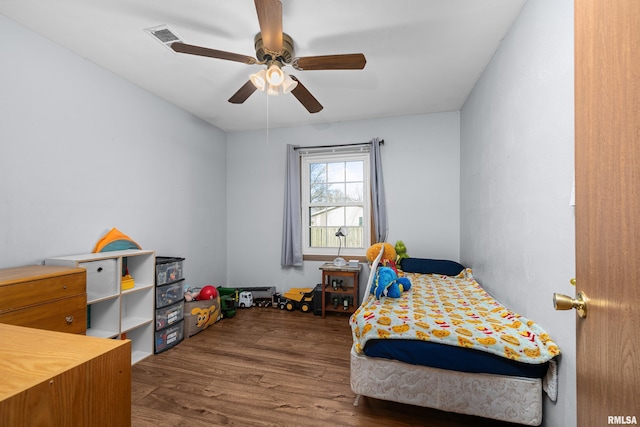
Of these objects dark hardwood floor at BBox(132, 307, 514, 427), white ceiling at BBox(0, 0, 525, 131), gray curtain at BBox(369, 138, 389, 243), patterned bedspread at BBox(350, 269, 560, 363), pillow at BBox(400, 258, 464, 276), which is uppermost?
white ceiling at BBox(0, 0, 525, 131)

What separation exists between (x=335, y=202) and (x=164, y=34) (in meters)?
2.60

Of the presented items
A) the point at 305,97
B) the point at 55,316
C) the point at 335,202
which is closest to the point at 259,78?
the point at 305,97

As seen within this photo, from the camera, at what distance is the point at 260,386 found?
6.28 ft

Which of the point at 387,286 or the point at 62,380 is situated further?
the point at 387,286

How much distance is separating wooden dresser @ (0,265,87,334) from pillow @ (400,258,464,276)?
300 centimetres

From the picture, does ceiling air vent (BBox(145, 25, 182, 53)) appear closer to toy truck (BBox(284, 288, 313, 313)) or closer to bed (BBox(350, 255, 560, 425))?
bed (BBox(350, 255, 560, 425))

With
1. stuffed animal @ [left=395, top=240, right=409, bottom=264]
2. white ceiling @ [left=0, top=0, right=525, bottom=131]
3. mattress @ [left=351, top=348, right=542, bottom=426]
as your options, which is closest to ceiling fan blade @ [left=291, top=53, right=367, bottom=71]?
white ceiling @ [left=0, top=0, right=525, bottom=131]

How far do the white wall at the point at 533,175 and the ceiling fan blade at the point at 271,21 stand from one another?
137 cm

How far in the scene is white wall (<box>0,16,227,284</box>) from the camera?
1810 mm

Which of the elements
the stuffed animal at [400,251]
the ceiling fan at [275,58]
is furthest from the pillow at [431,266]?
the ceiling fan at [275,58]

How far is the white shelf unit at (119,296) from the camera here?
2.00m

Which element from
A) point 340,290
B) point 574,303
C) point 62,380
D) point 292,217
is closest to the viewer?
point 62,380

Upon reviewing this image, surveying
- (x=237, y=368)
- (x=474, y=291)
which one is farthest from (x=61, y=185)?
(x=474, y=291)

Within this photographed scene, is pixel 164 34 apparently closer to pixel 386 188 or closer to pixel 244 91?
pixel 244 91
